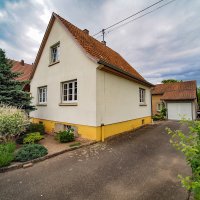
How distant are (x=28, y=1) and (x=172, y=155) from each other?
400 inches

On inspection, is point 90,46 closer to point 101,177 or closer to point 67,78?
point 67,78

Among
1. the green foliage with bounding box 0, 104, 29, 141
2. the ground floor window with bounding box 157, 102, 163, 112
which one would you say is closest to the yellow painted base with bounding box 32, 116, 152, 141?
the green foliage with bounding box 0, 104, 29, 141

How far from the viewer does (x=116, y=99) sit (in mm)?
8820

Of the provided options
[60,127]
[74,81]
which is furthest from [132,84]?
[60,127]

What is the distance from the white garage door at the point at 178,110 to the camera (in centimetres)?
1961

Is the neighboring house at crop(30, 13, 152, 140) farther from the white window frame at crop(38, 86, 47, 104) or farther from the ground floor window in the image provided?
the ground floor window

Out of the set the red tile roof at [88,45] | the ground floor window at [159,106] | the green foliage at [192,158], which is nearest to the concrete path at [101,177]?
the green foliage at [192,158]

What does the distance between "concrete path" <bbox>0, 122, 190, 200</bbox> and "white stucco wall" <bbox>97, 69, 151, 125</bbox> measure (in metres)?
2.54

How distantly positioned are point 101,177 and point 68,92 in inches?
243

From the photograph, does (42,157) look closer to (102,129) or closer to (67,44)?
(102,129)

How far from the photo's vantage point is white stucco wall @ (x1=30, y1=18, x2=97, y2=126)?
297 inches

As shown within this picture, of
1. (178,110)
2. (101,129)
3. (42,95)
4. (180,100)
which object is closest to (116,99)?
(101,129)

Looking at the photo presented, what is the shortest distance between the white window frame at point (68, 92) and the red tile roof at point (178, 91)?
1726 centimetres

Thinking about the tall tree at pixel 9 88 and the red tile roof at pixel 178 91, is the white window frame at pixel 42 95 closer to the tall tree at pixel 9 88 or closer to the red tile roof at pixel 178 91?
the tall tree at pixel 9 88
